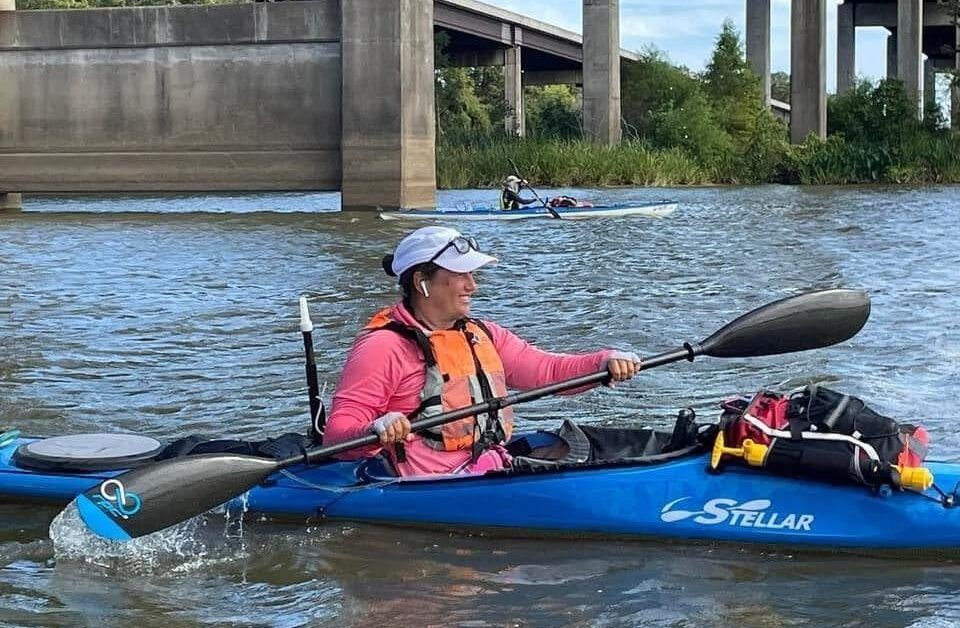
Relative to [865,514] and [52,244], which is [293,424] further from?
[52,244]

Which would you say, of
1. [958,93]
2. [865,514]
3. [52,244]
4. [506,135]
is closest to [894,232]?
[52,244]

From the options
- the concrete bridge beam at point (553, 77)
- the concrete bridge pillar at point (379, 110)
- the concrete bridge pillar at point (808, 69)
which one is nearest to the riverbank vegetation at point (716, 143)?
the concrete bridge pillar at point (808, 69)

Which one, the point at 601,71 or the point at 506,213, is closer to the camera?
the point at 506,213

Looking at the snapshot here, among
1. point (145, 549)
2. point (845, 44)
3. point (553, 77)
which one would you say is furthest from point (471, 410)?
point (553, 77)

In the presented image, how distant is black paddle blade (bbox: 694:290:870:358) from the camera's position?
5.23 meters

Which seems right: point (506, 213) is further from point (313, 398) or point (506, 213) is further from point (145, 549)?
point (145, 549)

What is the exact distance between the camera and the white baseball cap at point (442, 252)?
4.53 m

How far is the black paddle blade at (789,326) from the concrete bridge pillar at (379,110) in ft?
53.5

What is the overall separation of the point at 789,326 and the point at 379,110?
1676 cm

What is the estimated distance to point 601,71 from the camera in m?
39.1

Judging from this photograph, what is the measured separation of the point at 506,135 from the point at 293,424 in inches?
1135

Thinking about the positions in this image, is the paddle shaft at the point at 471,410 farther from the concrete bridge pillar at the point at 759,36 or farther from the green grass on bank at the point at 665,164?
the concrete bridge pillar at the point at 759,36

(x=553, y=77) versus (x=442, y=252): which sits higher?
(x=553, y=77)

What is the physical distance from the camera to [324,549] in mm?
4809
